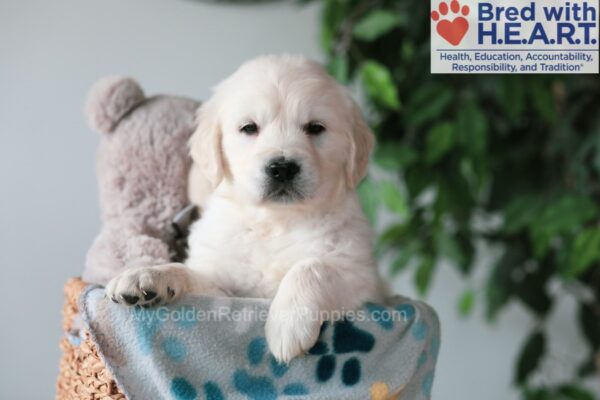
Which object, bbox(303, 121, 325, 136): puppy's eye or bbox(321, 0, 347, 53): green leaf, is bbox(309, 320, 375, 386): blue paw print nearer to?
bbox(303, 121, 325, 136): puppy's eye

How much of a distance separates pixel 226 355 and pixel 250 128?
48 cm

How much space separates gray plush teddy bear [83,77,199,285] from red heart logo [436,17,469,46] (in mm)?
874

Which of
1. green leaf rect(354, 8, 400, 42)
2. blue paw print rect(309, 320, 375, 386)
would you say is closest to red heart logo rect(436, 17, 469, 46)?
green leaf rect(354, 8, 400, 42)

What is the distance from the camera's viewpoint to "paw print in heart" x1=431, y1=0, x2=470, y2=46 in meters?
1.96

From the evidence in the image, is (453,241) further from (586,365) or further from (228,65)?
(228,65)

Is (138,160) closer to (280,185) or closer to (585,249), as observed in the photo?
(280,185)

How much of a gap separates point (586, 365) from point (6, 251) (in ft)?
6.83

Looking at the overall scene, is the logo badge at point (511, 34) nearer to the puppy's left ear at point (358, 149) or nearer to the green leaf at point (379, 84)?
the green leaf at point (379, 84)

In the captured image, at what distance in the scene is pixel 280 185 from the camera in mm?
1253

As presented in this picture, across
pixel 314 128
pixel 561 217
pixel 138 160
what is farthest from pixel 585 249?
pixel 138 160

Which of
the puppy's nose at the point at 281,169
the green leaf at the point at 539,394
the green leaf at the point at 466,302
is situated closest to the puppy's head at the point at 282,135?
the puppy's nose at the point at 281,169

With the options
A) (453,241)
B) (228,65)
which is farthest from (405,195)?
(228,65)

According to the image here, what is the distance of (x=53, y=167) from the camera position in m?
2.15

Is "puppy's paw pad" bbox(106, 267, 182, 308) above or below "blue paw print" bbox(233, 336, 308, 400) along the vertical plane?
above
